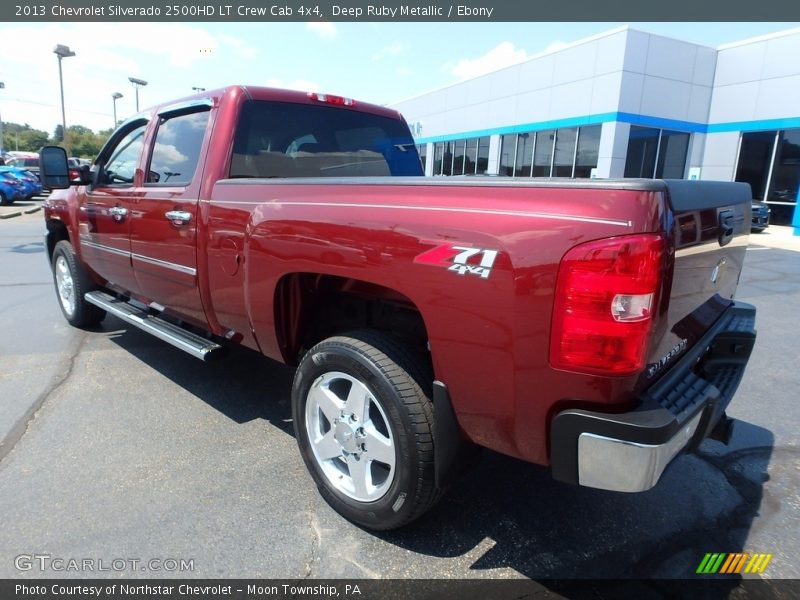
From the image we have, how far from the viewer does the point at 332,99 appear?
3770 mm

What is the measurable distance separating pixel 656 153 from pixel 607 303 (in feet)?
66.4

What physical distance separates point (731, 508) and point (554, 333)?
1.80 m

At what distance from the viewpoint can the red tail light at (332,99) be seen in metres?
3.65

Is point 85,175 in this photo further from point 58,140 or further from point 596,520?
point 58,140

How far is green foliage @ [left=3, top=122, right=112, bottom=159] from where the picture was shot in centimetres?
7556

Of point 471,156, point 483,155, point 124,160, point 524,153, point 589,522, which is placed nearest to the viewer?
point 589,522

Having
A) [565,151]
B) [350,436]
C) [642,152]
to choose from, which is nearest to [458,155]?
[565,151]

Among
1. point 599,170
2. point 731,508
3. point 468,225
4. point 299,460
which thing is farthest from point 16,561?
point 599,170

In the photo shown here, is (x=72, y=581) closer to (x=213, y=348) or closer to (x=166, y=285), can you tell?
(x=213, y=348)

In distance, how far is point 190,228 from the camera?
3.14 meters

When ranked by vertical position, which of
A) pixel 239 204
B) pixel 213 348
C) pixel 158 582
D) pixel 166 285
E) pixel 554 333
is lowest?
pixel 158 582

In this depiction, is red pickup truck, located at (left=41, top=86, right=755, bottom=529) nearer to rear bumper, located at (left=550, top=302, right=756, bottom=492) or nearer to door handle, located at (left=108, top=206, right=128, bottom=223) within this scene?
rear bumper, located at (left=550, top=302, right=756, bottom=492)

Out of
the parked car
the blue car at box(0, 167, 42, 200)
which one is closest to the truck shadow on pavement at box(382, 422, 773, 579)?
the parked car

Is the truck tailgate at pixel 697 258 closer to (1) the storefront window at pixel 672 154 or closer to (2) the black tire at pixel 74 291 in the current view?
(2) the black tire at pixel 74 291
